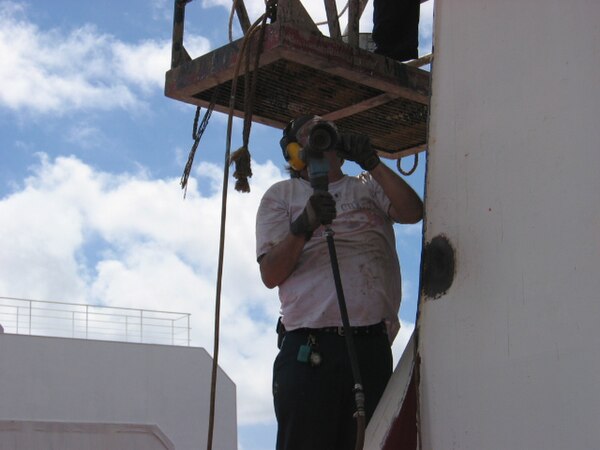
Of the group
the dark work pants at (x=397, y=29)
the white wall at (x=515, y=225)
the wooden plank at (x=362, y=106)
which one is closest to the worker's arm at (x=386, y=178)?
the wooden plank at (x=362, y=106)

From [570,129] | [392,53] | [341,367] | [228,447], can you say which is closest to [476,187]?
[570,129]

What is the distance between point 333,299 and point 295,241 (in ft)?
0.69

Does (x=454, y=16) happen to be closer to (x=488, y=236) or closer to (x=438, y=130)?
(x=438, y=130)

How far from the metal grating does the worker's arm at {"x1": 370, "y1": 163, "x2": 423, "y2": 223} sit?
0.40 m

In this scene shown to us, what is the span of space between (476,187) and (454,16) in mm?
418

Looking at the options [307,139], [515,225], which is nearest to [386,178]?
[307,139]

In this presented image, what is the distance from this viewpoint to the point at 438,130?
232cm

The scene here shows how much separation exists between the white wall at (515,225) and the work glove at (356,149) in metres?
0.57

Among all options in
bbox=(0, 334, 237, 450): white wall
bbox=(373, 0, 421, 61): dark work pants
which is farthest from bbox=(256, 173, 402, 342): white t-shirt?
bbox=(0, 334, 237, 450): white wall

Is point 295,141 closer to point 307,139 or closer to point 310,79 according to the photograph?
point 307,139

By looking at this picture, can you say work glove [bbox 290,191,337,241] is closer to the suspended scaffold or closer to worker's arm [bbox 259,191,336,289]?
worker's arm [bbox 259,191,336,289]

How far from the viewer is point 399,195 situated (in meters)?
3.06

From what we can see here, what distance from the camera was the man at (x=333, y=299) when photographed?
3.02 m

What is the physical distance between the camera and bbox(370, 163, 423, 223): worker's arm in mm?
3012
